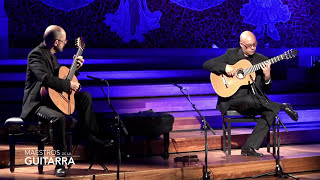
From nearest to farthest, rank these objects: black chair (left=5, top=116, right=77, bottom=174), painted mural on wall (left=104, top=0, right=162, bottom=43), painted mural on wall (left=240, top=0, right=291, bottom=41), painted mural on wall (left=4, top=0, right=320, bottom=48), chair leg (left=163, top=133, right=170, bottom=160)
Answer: black chair (left=5, top=116, right=77, bottom=174) → chair leg (left=163, top=133, right=170, bottom=160) → painted mural on wall (left=4, top=0, right=320, bottom=48) → painted mural on wall (left=104, top=0, right=162, bottom=43) → painted mural on wall (left=240, top=0, right=291, bottom=41)

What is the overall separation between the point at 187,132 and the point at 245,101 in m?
1.03

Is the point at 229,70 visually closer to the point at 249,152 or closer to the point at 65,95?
the point at 249,152

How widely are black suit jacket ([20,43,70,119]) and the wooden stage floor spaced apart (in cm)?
69

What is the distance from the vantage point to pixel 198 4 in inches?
384

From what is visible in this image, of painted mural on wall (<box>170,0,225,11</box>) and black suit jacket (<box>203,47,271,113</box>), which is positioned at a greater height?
painted mural on wall (<box>170,0,225,11</box>)

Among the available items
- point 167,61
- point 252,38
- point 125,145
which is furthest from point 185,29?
point 125,145

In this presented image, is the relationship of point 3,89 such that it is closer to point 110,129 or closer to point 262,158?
point 110,129

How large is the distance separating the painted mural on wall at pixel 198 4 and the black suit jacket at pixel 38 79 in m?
4.89

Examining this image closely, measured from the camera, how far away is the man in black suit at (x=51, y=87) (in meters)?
4.95

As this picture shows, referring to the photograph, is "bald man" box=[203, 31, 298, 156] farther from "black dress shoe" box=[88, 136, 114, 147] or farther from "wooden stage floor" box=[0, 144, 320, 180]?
"black dress shoe" box=[88, 136, 114, 147]

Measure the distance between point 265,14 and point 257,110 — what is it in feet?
14.5

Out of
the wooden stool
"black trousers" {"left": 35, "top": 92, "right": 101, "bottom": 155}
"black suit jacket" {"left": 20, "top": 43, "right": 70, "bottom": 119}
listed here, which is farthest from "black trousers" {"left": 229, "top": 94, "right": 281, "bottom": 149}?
"black suit jacket" {"left": 20, "top": 43, "right": 70, "bottom": 119}

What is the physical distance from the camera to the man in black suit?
495 centimetres

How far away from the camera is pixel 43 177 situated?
4.95 metres
